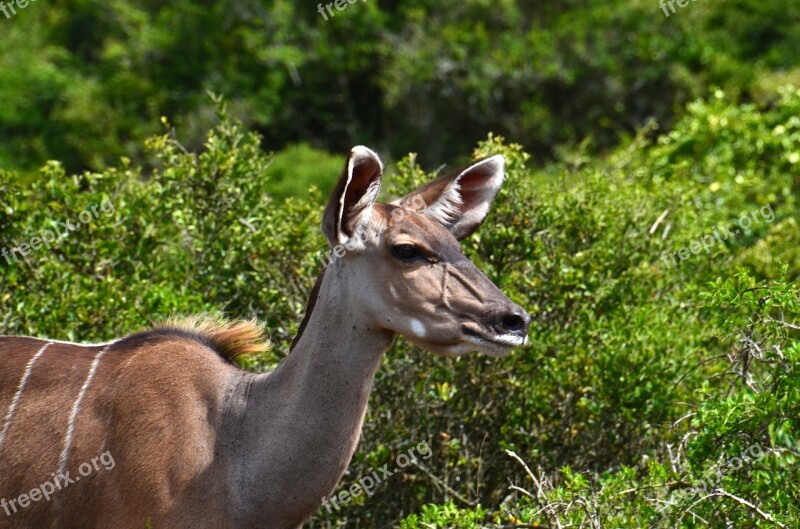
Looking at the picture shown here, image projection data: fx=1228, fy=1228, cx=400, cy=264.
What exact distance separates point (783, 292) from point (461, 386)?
7.91 feet

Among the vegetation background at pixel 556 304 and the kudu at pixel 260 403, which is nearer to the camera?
the kudu at pixel 260 403

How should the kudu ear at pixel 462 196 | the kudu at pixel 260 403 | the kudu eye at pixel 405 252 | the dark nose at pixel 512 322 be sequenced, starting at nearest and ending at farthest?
the dark nose at pixel 512 322, the kudu at pixel 260 403, the kudu eye at pixel 405 252, the kudu ear at pixel 462 196

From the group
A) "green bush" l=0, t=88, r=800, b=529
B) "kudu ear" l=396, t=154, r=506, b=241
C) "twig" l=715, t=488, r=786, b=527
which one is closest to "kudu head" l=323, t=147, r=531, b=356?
"kudu ear" l=396, t=154, r=506, b=241

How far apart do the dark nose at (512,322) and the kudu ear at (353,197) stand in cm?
75

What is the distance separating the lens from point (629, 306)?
7867 millimetres

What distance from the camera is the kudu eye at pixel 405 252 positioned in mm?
5152

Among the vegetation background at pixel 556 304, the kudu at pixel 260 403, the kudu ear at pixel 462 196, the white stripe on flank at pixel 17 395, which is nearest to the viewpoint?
the kudu at pixel 260 403

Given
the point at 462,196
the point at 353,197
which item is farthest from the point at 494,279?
the point at 353,197

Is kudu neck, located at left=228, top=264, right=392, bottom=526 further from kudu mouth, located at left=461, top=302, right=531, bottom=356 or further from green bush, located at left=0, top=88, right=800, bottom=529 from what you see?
green bush, located at left=0, top=88, right=800, bottom=529

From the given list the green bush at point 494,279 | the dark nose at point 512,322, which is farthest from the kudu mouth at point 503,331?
the green bush at point 494,279

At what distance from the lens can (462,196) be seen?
581 centimetres

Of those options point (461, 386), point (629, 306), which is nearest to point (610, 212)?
point (629, 306)

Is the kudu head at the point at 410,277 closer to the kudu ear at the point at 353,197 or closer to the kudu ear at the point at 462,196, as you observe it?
the kudu ear at the point at 353,197

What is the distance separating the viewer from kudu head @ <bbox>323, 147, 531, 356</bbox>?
4980 mm
